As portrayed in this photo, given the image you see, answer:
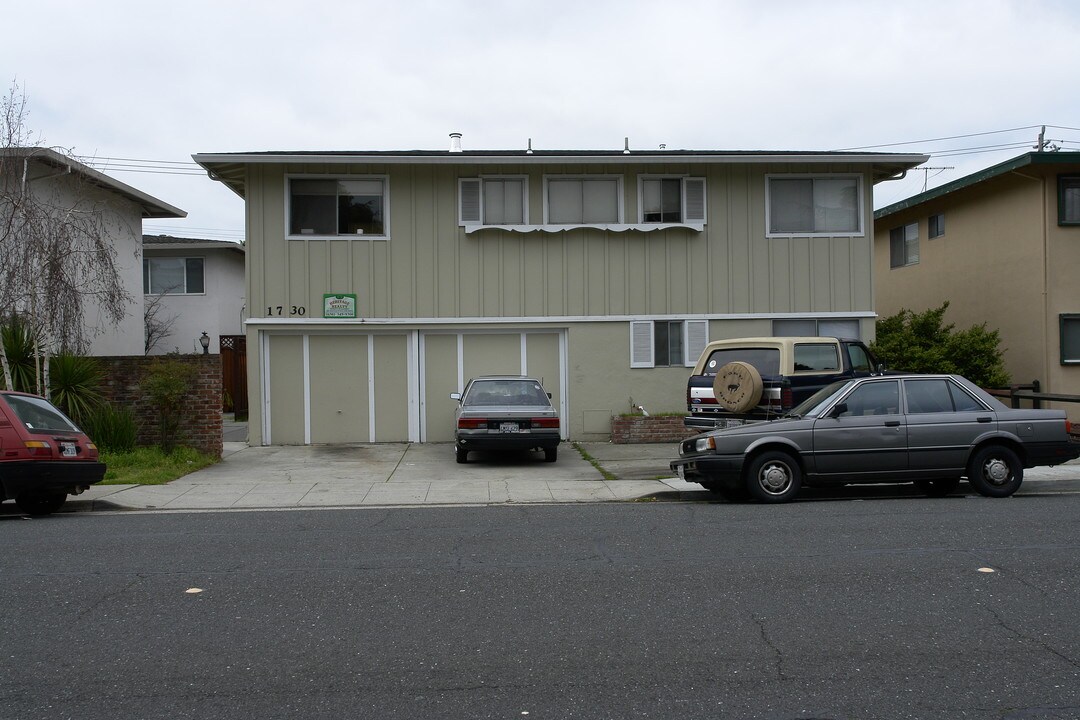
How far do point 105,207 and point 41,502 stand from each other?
11.3 metres

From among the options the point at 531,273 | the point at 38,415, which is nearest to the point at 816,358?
the point at 531,273

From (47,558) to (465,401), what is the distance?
837 cm

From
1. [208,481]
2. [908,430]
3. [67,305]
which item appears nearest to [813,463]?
[908,430]

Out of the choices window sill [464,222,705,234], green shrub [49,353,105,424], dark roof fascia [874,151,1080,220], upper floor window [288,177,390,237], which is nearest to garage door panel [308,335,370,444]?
upper floor window [288,177,390,237]

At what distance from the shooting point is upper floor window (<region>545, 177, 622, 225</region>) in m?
19.3

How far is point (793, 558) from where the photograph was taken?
796 cm

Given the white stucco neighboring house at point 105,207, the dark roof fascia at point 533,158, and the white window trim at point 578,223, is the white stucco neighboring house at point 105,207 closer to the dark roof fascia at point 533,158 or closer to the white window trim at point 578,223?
the dark roof fascia at point 533,158

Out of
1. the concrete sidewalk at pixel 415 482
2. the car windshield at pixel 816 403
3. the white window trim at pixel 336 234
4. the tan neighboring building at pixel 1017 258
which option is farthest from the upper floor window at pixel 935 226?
the white window trim at pixel 336 234

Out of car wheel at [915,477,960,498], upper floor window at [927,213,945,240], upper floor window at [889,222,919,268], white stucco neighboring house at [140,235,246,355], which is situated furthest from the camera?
white stucco neighboring house at [140,235,246,355]

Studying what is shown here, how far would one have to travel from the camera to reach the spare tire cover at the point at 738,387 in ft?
43.7

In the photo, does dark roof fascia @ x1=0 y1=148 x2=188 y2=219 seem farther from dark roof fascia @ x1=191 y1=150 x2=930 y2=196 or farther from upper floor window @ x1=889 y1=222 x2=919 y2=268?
upper floor window @ x1=889 y1=222 x2=919 y2=268

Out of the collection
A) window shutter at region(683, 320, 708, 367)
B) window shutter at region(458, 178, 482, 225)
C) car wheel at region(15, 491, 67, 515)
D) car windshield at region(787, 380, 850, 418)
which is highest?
window shutter at region(458, 178, 482, 225)

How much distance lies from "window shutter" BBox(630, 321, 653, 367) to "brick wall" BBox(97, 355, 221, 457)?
8131 millimetres

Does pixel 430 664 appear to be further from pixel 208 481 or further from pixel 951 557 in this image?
pixel 208 481
